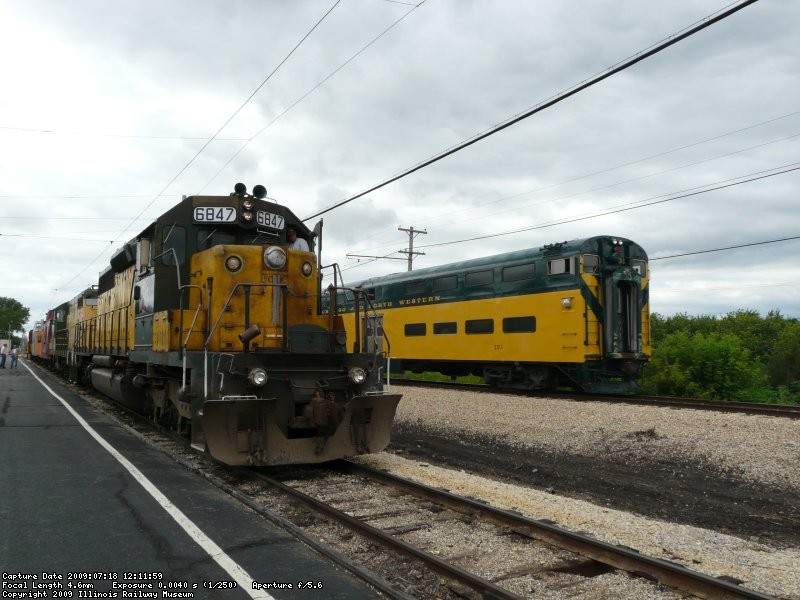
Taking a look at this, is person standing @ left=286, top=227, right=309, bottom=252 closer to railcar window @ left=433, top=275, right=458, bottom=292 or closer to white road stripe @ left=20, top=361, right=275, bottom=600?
white road stripe @ left=20, top=361, right=275, bottom=600

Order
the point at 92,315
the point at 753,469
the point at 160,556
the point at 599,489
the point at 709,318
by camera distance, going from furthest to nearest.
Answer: the point at 709,318
the point at 92,315
the point at 753,469
the point at 599,489
the point at 160,556

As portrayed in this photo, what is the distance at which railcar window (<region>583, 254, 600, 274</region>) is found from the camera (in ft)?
44.4

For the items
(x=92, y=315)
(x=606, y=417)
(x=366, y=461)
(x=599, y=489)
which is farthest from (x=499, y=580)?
(x=92, y=315)

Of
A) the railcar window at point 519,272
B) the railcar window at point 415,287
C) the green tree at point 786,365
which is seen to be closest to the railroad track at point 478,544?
the railcar window at point 519,272

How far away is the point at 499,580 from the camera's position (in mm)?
3896

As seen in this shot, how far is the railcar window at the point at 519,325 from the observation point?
1441 cm

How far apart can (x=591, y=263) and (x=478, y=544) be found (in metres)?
10.1

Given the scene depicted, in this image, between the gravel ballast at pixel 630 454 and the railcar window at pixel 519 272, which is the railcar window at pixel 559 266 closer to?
the railcar window at pixel 519 272

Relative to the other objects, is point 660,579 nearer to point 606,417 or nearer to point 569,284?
point 606,417

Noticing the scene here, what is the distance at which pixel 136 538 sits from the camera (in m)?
4.57

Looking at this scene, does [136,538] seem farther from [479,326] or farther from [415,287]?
[415,287]

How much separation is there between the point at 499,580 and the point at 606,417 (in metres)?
7.13

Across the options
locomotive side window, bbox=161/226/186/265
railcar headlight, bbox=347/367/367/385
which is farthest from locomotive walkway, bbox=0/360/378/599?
locomotive side window, bbox=161/226/186/265

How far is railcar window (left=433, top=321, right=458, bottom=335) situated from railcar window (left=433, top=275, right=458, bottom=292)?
995mm
